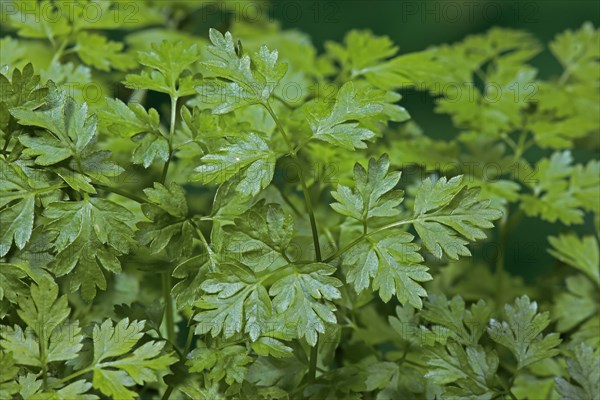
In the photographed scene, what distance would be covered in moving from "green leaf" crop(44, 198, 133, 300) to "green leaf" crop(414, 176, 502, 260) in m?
0.25

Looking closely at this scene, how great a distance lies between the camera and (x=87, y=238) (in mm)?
658

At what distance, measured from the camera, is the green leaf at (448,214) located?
27.1 inches

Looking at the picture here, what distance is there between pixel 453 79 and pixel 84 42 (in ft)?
1.59

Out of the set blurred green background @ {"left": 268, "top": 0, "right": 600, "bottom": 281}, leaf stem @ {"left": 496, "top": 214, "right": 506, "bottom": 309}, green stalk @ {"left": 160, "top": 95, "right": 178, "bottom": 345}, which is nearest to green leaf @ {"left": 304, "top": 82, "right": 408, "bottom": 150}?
green stalk @ {"left": 160, "top": 95, "right": 178, "bottom": 345}

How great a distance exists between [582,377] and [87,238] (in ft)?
1.49

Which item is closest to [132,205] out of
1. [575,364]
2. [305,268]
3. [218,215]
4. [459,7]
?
[218,215]

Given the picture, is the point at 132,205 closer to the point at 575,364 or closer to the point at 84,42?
the point at 84,42

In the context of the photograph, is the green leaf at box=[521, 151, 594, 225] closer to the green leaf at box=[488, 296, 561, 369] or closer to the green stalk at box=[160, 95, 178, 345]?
the green leaf at box=[488, 296, 561, 369]

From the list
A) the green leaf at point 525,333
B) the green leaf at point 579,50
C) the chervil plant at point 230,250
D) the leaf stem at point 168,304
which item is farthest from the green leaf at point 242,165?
the green leaf at point 579,50

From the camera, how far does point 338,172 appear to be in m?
0.86

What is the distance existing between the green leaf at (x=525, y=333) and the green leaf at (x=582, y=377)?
0.02m

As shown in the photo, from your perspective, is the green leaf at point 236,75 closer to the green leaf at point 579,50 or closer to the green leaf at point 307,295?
the green leaf at point 307,295

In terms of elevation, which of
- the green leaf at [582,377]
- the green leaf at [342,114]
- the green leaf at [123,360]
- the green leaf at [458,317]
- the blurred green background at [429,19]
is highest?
the green leaf at [342,114]

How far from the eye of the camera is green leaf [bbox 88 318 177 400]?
626mm
